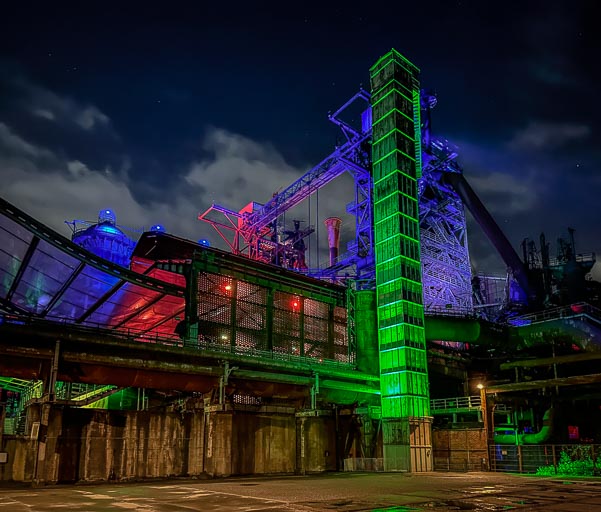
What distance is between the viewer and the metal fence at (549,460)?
27844 mm

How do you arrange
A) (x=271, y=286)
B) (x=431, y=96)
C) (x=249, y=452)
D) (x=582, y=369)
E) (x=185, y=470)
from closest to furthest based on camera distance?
(x=185, y=470)
(x=249, y=452)
(x=271, y=286)
(x=582, y=369)
(x=431, y=96)

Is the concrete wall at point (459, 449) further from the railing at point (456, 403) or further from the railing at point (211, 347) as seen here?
the railing at point (211, 347)

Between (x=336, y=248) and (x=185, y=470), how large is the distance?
46.5 m

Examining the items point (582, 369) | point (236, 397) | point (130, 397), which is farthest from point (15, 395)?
point (582, 369)

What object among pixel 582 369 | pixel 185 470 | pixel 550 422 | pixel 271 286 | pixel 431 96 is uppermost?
pixel 431 96

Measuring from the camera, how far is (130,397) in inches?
1537

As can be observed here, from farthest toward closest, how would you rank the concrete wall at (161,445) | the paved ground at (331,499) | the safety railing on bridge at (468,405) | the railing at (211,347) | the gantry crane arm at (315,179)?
the gantry crane arm at (315,179) < the safety railing on bridge at (468,405) < the railing at (211,347) < the concrete wall at (161,445) < the paved ground at (331,499)

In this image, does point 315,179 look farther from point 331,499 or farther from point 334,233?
point 331,499

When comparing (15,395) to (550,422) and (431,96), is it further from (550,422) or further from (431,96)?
(431,96)

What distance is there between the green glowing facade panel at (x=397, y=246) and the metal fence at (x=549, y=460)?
19.1 ft

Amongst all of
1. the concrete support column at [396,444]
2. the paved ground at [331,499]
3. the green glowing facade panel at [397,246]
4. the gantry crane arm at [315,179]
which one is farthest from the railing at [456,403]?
the gantry crane arm at [315,179]

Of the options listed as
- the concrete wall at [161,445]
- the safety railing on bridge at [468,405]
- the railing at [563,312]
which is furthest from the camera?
the railing at [563,312]

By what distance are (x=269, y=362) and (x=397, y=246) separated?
A: 1350cm

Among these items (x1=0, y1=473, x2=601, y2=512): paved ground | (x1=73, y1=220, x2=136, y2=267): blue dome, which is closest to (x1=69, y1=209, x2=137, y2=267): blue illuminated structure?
(x1=73, y1=220, x2=136, y2=267): blue dome
